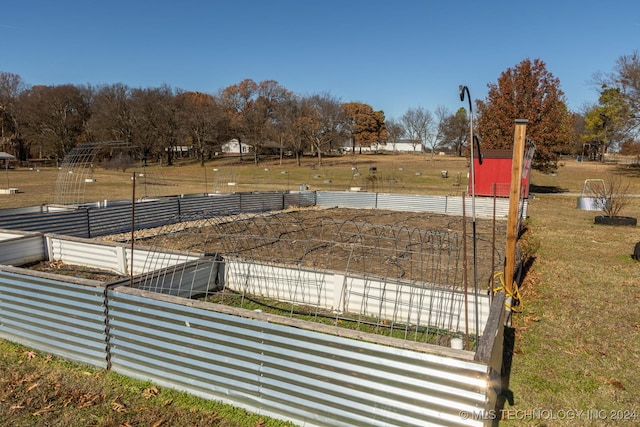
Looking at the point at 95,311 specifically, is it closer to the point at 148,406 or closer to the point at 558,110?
the point at 148,406

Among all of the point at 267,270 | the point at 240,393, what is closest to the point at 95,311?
the point at 240,393

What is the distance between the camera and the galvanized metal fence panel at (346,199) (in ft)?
66.3

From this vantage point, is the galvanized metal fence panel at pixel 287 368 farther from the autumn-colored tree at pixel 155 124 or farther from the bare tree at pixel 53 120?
the bare tree at pixel 53 120

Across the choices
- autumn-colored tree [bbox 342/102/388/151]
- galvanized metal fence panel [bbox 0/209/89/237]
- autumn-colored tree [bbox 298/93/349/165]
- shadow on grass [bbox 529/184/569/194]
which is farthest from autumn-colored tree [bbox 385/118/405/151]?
galvanized metal fence panel [bbox 0/209/89/237]

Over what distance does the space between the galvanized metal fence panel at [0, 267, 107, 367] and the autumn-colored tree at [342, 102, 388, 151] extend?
71.8 meters

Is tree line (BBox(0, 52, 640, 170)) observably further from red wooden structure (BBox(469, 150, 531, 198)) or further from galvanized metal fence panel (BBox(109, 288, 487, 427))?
galvanized metal fence panel (BBox(109, 288, 487, 427))

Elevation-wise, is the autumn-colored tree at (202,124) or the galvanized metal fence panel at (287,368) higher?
the autumn-colored tree at (202,124)

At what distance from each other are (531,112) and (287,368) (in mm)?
26082

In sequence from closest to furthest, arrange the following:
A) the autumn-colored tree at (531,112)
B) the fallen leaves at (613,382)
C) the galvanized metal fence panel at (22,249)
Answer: the fallen leaves at (613,382) < the galvanized metal fence panel at (22,249) < the autumn-colored tree at (531,112)

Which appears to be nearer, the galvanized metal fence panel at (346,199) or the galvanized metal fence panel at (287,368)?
the galvanized metal fence panel at (287,368)

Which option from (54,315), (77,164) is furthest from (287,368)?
(77,164)

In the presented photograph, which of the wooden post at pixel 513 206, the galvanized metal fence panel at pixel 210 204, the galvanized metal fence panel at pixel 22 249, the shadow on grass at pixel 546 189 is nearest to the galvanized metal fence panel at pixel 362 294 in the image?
the wooden post at pixel 513 206

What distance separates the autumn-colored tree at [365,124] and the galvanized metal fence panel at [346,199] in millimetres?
55634

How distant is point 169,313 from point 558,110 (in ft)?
90.9
